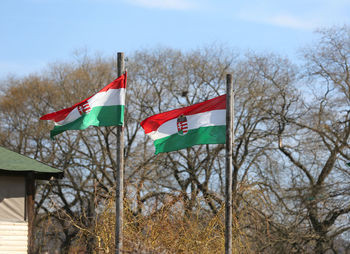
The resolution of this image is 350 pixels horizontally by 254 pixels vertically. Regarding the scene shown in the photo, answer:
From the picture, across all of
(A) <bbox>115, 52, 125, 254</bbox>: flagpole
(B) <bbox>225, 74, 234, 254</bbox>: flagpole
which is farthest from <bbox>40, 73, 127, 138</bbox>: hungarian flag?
(B) <bbox>225, 74, 234, 254</bbox>: flagpole

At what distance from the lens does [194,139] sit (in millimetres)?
13648

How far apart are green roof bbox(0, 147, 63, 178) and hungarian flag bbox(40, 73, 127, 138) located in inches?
218

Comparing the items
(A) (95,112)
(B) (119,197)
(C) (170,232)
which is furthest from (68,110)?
(C) (170,232)

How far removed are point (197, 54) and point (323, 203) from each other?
12391 millimetres

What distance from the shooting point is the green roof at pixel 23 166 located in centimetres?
1925

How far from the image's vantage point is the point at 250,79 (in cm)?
3428

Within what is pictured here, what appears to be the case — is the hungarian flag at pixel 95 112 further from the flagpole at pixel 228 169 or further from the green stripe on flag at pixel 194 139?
the flagpole at pixel 228 169

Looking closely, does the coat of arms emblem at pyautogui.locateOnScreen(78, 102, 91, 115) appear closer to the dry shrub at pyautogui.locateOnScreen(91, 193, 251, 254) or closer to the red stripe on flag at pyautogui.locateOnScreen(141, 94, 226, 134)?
the red stripe on flag at pyautogui.locateOnScreen(141, 94, 226, 134)

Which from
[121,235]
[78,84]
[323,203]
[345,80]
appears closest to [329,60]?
[345,80]

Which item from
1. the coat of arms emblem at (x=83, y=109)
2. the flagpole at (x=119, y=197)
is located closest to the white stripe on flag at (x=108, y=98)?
the coat of arms emblem at (x=83, y=109)

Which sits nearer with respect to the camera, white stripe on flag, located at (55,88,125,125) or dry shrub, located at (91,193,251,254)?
dry shrub, located at (91,193,251,254)

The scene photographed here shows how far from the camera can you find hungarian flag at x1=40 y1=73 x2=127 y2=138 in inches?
553

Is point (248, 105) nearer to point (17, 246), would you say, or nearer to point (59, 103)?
point (59, 103)

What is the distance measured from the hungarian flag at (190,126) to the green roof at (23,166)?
21.6 ft
